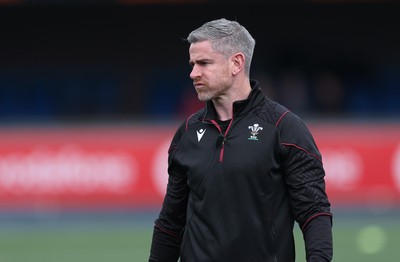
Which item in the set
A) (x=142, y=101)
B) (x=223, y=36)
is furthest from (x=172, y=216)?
(x=142, y=101)

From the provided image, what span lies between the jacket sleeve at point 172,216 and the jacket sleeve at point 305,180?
0.54m

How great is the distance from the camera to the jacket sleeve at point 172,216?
16.2 ft

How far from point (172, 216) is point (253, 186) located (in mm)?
569

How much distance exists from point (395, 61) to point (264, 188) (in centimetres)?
1644

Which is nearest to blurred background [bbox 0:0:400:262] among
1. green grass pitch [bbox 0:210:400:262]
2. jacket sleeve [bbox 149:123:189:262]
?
green grass pitch [bbox 0:210:400:262]

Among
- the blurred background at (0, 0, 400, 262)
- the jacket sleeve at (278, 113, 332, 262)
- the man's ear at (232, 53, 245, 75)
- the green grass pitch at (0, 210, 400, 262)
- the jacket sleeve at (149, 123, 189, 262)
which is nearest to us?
the jacket sleeve at (278, 113, 332, 262)

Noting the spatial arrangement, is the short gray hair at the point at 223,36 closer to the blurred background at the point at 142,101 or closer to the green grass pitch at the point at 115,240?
the green grass pitch at the point at 115,240

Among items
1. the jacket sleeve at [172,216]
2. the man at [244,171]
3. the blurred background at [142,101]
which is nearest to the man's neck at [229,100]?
the man at [244,171]

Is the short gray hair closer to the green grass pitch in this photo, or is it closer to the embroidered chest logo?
the embroidered chest logo

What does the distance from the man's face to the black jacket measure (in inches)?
5.8

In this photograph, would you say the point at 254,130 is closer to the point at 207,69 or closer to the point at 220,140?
the point at 220,140

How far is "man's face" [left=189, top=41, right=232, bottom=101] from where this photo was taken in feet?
15.4

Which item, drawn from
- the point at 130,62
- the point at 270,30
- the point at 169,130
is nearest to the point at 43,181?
the point at 169,130

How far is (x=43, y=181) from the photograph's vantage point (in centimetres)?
1470
